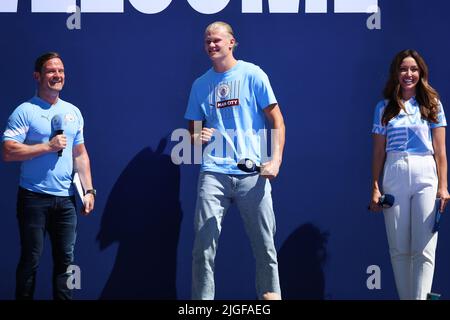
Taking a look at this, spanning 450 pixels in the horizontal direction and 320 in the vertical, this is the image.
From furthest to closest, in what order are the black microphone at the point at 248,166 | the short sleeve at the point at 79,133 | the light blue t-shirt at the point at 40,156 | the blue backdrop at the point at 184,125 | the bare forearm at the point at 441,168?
the blue backdrop at the point at 184,125, the short sleeve at the point at 79,133, the bare forearm at the point at 441,168, the light blue t-shirt at the point at 40,156, the black microphone at the point at 248,166

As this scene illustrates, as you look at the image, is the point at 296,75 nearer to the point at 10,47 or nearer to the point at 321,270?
the point at 321,270

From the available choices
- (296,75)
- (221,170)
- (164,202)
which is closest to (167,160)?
(164,202)

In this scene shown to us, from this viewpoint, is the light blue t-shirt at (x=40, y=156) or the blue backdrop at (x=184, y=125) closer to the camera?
the light blue t-shirt at (x=40, y=156)

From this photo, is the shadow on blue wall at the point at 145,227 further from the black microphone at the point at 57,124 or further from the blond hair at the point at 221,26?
the blond hair at the point at 221,26

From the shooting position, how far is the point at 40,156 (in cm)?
424

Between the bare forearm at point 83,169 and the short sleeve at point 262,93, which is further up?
the short sleeve at point 262,93

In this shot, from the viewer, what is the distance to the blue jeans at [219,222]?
413cm

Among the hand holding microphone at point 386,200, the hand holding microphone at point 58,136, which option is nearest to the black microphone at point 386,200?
the hand holding microphone at point 386,200

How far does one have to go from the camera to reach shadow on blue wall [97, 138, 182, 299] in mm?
4719

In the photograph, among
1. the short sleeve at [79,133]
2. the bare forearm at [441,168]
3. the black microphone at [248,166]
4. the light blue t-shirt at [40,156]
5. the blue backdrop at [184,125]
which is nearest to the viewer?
the black microphone at [248,166]

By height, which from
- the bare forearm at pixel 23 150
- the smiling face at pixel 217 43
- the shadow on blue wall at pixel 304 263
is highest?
the smiling face at pixel 217 43

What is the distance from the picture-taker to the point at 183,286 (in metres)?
4.72

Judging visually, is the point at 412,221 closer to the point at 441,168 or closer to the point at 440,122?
the point at 441,168

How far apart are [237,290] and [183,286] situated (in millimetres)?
327
